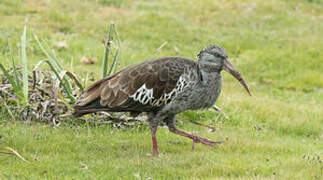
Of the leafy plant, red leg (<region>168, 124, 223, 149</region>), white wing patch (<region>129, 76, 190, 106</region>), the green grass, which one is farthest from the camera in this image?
the leafy plant

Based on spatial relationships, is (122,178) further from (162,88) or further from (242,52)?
(242,52)

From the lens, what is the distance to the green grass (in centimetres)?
593

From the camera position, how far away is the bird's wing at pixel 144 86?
6145mm

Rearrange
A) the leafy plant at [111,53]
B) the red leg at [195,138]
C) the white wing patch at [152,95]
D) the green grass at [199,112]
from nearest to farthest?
the green grass at [199,112], the white wing patch at [152,95], the red leg at [195,138], the leafy plant at [111,53]

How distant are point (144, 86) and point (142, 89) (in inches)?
1.7

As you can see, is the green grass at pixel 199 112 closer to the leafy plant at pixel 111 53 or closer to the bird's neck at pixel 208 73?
the leafy plant at pixel 111 53

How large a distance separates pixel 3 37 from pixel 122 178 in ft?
23.5

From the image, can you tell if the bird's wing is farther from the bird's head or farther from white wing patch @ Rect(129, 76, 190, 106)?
the bird's head

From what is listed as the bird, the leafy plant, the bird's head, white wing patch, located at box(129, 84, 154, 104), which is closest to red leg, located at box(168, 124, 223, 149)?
the bird

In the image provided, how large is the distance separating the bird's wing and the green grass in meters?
0.65

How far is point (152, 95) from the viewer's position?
614 cm

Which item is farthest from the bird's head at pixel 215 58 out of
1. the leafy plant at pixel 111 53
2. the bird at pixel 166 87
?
the leafy plant at pixel 111 53

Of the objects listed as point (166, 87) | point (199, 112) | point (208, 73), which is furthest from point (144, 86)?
point (199, 112)

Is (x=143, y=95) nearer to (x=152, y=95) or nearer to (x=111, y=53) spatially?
(x=152, y=95)
